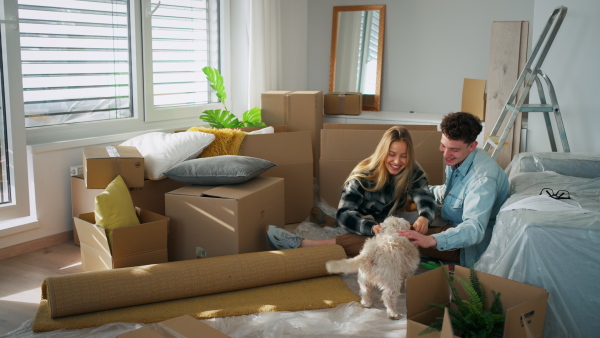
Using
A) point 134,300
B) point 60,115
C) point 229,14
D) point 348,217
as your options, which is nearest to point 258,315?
point 134,300

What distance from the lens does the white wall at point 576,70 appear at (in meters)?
3.57

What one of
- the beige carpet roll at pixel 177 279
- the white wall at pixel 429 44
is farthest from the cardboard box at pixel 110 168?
the white wall at pixel 429 44

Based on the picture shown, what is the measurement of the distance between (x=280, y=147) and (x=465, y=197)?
141 centimetres

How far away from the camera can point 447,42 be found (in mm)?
5133

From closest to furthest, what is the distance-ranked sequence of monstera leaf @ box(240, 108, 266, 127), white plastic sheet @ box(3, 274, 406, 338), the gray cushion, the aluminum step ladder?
1. white plastic sheet @ box(3, 274, 406, 338)
2. the gray cushion
3. the aluminum step ladder
4. monstera leaf @ box(240, 108, 266, 127)

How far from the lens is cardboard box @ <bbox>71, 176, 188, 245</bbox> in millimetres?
3436

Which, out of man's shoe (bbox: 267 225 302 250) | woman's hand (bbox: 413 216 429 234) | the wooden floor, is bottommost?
the wooden floor

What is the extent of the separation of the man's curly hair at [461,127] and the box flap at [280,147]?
1.25 m

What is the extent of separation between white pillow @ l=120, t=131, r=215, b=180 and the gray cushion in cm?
11

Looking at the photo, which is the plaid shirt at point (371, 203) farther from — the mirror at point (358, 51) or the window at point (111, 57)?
the mirror at point (358, 51)

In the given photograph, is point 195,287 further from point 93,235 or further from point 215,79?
point 215,79

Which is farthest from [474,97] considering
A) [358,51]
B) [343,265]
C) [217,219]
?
[343,265]

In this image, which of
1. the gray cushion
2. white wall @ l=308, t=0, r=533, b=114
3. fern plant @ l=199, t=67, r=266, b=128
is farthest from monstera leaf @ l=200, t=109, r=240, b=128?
white wall @ l=308, t=0, r=533, b=114

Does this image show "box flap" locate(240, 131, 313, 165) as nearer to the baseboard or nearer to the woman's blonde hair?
the woman's blonde hair
